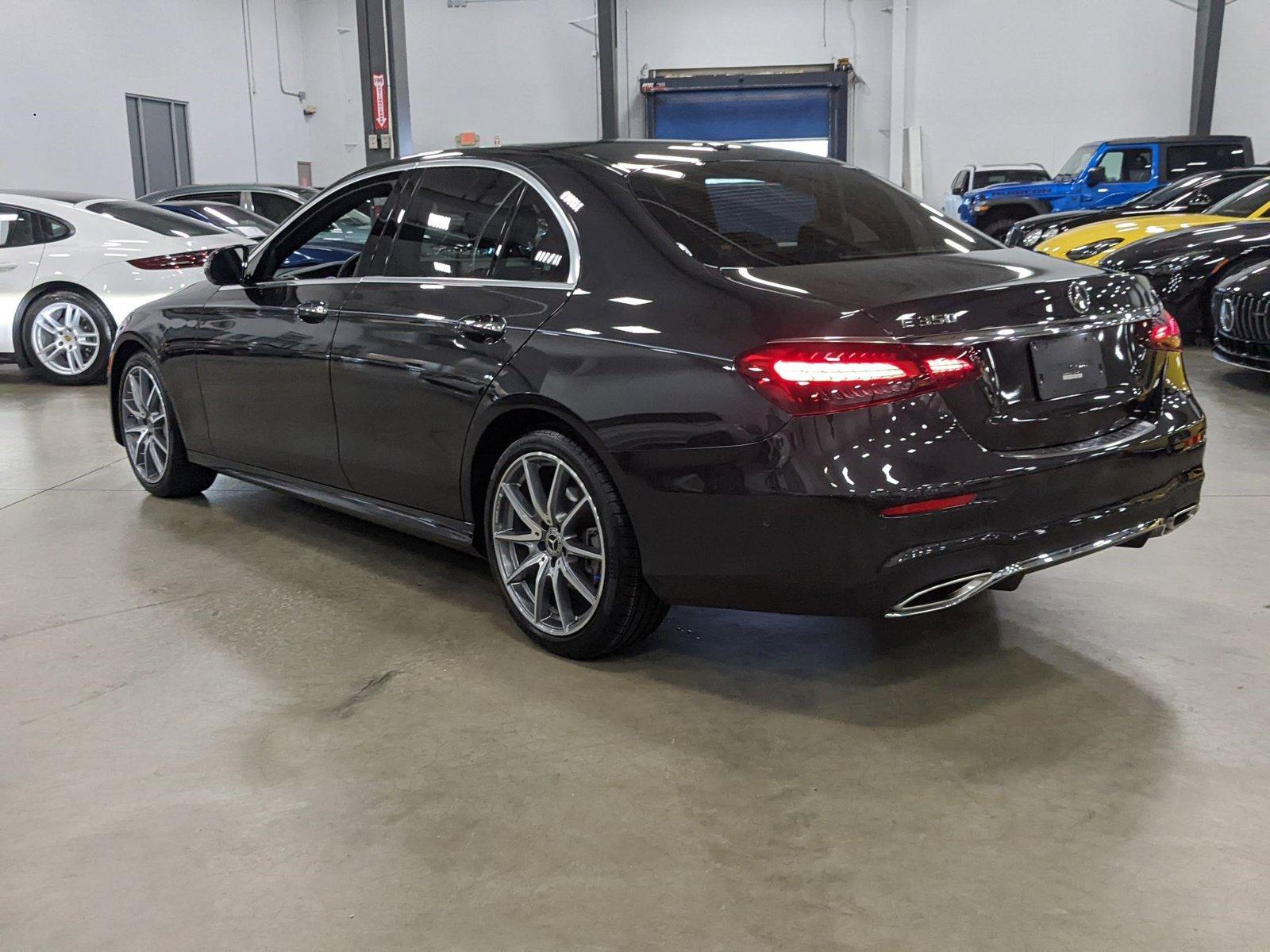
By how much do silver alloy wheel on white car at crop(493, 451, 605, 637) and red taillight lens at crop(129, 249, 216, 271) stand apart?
19.2 feet

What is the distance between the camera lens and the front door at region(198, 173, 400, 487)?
3828 mm

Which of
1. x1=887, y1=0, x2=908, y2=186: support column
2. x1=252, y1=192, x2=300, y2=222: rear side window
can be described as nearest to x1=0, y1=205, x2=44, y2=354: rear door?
x1=252, y1=192, x2=300, y2=222: rear side window

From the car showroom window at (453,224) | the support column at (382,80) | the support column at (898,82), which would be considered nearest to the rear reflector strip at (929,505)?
the car showroom window at (453,224)

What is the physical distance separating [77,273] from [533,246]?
629cm

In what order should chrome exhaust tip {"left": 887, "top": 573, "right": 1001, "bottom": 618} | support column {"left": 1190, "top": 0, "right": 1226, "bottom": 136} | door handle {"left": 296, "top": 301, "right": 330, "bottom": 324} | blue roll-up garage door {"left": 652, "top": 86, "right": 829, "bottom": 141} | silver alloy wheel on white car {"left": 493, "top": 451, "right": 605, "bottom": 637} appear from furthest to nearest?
blue roll-up garage door {"left": 652, "top": 86, "right": 829, "bottom": 141}
support column {"left": 1190, "top": 0, "right": 1226, "bottom": 136}
door handle {"left": 296, "top": 301, "right": 330, "bottom": 324}
silver alloy wheel on white car {"left": 493, "top": 451, "right": 605, "bottom": 637}
chrome exhaust tip {"left": 887, "top": 573, "right": 1001, "bottom": 618}

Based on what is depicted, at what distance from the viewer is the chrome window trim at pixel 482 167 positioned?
122 inches

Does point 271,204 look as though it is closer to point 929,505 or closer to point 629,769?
point 629,769

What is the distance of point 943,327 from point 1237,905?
49.7 inches

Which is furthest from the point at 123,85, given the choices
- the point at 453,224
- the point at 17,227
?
the point at 453,224

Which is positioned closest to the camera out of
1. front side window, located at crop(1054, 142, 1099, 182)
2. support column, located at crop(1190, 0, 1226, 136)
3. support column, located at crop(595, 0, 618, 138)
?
front side window, located at crop(1054, 142, 1099, 182)

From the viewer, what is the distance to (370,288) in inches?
144

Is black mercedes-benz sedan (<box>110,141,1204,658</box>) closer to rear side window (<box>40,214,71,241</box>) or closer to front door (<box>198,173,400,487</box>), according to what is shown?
front door (<box>198,173,400,487</box>)

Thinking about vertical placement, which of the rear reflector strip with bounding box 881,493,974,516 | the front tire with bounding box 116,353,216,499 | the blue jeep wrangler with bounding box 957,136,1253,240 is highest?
the blue jeep wrangler with bounding box 957,136,1253,240

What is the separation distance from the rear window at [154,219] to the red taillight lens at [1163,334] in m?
7.35
